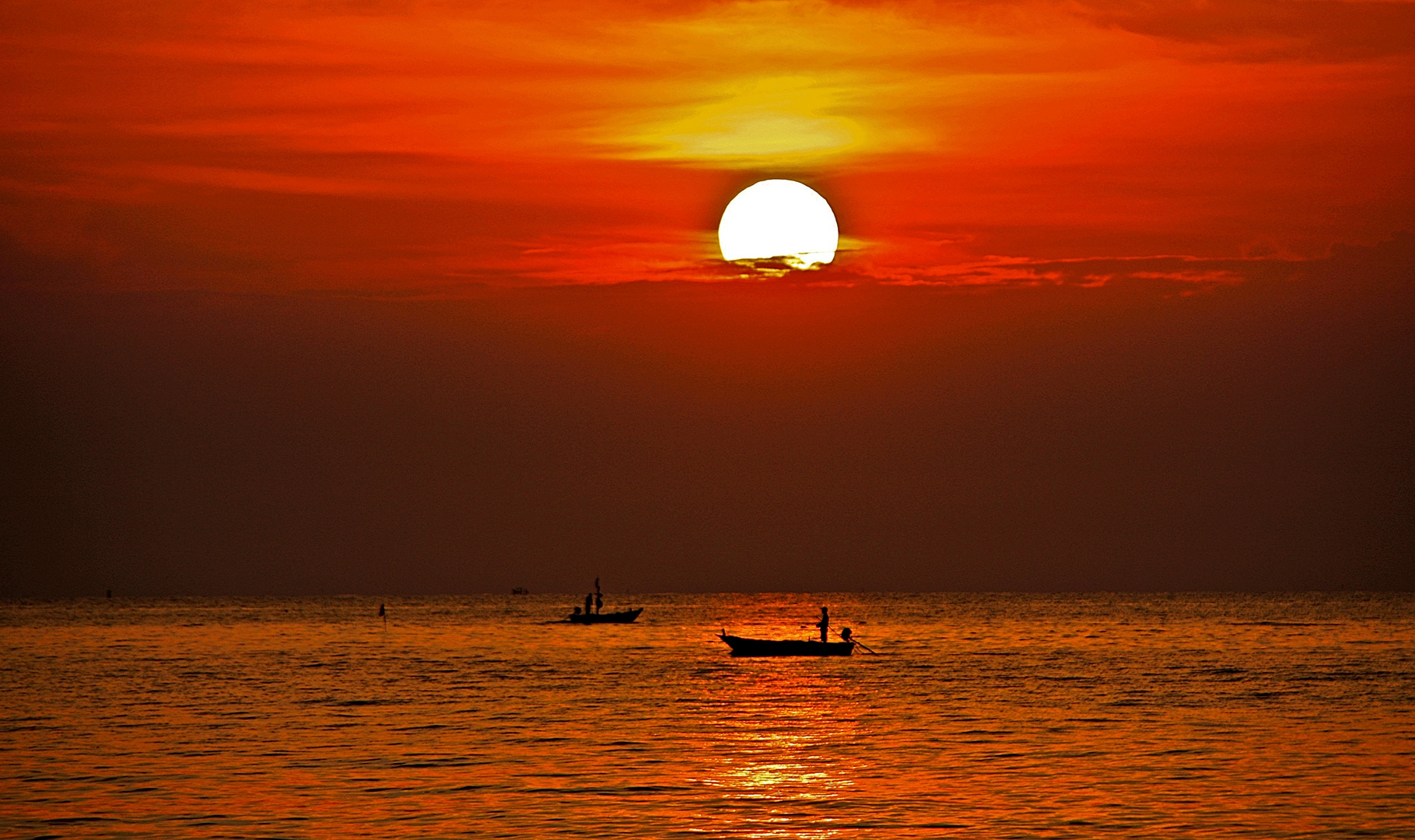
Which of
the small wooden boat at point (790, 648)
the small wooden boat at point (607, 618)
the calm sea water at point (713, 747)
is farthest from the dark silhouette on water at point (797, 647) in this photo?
the small wooden boat at point (607, 618)

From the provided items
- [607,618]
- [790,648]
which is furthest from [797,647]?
[607,618]

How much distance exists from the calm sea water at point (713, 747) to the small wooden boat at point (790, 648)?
1.96 m

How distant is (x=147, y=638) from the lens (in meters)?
127

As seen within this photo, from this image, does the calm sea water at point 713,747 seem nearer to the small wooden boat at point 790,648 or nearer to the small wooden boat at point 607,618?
the small wooden boat at point 790,648

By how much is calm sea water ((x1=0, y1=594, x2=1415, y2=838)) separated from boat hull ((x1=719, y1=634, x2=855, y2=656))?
1.97 metres

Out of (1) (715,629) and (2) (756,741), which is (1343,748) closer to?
(2) (756,741)

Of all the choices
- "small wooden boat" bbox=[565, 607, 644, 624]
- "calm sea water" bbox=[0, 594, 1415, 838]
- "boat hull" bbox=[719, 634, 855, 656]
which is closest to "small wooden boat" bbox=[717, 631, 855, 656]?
"boat hull" bbox=[719, 634, 855, 656]

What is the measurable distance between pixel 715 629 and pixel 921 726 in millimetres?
93708

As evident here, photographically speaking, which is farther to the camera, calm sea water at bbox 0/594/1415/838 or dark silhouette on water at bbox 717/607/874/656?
dark silhouette on water at bbox 717/607/874/656

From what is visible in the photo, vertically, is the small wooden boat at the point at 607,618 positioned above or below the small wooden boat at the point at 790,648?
above

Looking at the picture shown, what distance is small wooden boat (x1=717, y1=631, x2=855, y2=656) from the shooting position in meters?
84.7

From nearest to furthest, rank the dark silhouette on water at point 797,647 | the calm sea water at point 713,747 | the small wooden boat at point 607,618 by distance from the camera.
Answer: the calm sea water at point 713,747 → the dark silhouette on water at point 797,647 → the small wooden boat at point 607,618

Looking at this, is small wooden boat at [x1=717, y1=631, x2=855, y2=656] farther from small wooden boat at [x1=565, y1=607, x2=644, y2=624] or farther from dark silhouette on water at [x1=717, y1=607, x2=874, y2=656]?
small wooden boat at [x1=565, y1=607, x2=644, y2=624]

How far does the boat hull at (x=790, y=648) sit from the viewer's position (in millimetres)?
84688
